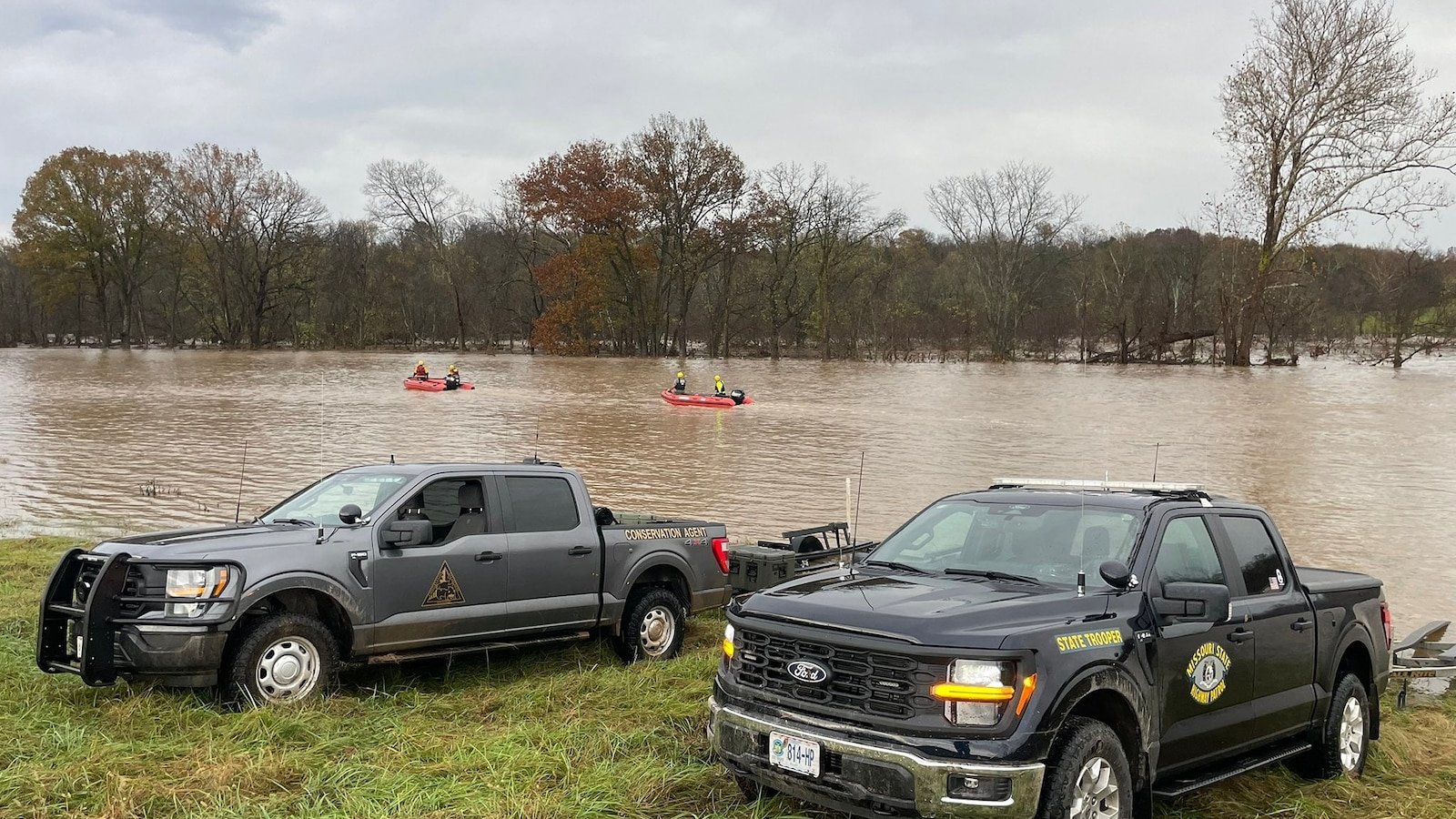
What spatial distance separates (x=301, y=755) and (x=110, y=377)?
59618mm

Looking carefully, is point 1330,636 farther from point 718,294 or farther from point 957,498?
point 718,294

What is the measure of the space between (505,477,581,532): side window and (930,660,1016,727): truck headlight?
462 cm

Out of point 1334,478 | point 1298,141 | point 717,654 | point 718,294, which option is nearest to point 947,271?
point 718,294

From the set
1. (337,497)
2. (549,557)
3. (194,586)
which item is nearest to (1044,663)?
(549,557)

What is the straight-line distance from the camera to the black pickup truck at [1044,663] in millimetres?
4598

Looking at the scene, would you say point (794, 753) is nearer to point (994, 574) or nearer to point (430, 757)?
point (994, 574)

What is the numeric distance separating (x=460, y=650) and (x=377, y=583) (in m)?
0.84

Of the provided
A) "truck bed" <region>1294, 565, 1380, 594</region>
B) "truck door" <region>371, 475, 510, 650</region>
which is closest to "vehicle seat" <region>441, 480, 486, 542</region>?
"truck door" <region>371, 475, 510, 650</region>

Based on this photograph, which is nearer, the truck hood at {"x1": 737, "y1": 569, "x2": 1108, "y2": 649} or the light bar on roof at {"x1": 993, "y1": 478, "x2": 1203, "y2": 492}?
the truck hood at {"x1": 737, "y1": 569, "x2": 1108, "y2": 649}

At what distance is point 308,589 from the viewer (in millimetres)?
7203

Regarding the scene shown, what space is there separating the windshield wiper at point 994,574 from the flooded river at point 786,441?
32.0ft

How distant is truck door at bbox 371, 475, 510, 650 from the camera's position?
7570mm

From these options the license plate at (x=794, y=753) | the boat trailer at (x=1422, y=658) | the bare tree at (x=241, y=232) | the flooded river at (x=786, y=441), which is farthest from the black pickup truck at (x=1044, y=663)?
the bare tree at (x=241, y=232)

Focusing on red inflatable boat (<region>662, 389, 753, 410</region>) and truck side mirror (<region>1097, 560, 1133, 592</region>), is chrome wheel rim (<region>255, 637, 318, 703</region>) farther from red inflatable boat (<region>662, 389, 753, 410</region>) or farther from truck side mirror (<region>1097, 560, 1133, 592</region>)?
red inflatable boat (<region>662, 389, 753, 410</region>)
